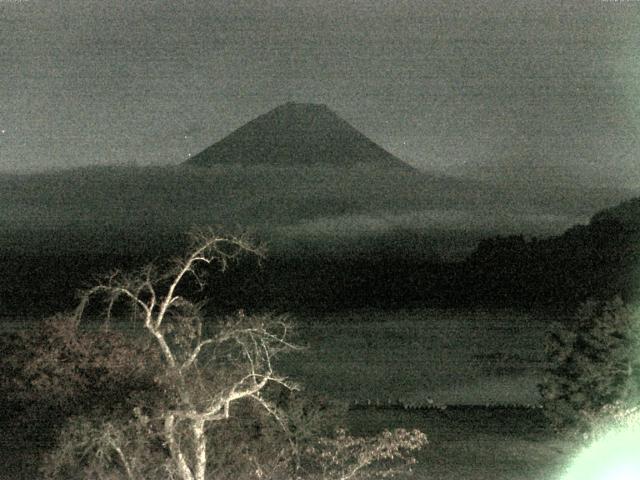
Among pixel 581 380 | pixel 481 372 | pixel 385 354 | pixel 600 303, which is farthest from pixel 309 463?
pixel 385 354

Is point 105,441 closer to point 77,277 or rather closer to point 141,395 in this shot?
point 141,395

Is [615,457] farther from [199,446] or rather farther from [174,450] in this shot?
[174,450]

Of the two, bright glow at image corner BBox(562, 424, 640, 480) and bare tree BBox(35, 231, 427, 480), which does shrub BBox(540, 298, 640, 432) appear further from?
bare tree BBox(35, 231, 427, 480)

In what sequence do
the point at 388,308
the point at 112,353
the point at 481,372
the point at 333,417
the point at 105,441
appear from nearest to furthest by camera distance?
the point at 105,441 → the point at 112,353 → the point at 333,417 → the point at 481,372 → the point at 388,308

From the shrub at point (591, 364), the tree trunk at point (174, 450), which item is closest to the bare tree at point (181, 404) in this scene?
the tree trunk at point (174, 450)

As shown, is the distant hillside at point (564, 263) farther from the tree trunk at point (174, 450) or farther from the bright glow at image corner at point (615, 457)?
the tree trunk at point (174, 450)

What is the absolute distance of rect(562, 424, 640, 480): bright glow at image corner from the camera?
12.9 meters

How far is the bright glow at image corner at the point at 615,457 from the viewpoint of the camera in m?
12.9

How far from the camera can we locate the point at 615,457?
13.5m

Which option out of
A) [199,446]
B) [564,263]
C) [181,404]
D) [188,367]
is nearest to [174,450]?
[199,446]

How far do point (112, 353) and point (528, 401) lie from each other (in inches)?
736

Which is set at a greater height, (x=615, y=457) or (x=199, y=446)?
(x=199, y=446)

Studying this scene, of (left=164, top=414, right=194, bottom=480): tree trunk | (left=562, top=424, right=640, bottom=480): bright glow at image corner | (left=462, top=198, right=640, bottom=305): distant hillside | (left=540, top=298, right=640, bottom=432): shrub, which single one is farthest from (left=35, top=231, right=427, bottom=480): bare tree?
(left=462, top=198, right=640, bottom=305): distant hillside

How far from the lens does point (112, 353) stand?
42.0 feet
